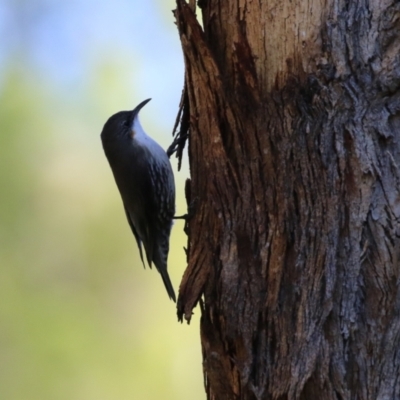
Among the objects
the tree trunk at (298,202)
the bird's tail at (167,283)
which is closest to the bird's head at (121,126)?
the bird's tail at (167,283)

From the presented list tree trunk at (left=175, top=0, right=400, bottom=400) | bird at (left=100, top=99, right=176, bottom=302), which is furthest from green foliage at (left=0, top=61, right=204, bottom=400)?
tree trunk at (left=175, top=0, right=400, bottom=400)

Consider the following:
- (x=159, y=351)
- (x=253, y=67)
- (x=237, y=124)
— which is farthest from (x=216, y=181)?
(x=159, y=351)

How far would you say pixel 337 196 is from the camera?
2707mm

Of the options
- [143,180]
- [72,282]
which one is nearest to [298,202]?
[143,180]

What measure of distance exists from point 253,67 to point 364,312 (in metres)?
1.13

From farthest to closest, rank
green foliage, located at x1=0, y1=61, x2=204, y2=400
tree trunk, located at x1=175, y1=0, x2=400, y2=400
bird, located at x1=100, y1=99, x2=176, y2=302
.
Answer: green foliage, located at x1=0, y1=61, x2=204, y2=400, bird, located at x1=100, y1=99, x2=176, y2=302, tree trunk, located at x1=175, y1=0, x2=400, y2=400

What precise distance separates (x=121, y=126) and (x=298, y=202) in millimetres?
2503

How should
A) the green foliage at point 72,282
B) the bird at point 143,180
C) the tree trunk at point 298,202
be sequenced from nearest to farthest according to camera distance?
1. the tree trunk at point 298,202
2. the bird at point 143,180
3. the green foliage at point 72,282

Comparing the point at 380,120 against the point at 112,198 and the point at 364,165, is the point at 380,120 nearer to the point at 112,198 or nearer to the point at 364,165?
the point at 364,165

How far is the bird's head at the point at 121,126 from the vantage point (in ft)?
16.4

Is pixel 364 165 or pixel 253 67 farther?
pixel 253 67

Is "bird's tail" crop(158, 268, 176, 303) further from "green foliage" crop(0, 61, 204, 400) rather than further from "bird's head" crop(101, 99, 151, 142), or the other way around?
"green foliage" crop(0, 61, 204, 400)

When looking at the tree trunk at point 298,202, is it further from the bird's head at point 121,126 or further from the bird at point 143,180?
the bird's head at point 121,126

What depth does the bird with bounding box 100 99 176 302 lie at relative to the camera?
16.2 feet
